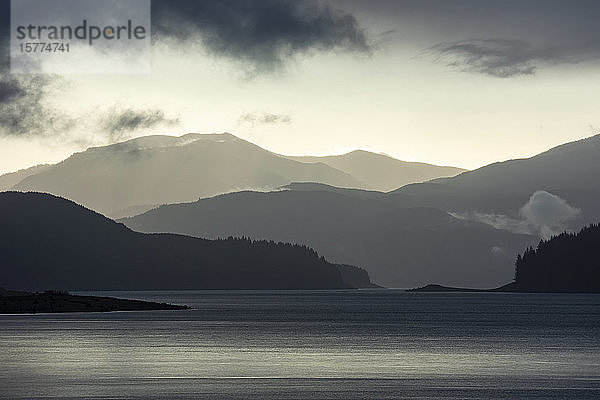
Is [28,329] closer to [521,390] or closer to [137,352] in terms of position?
[137,352]

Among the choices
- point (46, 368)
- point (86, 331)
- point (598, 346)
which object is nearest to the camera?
point (46, 368)

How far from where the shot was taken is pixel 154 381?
102875 millimetres

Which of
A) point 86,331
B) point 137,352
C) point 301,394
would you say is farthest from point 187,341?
point 301,394

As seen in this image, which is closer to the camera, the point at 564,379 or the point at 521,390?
the point at 521,390

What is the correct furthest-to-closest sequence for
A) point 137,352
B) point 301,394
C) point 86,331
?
1. point 86,331
2. point 137,352
3. point 301,394

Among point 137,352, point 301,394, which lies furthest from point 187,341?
point 301,394

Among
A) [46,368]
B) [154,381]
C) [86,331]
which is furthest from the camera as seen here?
[86,331]

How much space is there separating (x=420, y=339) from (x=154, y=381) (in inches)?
3149

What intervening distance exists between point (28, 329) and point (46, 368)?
85223 mm

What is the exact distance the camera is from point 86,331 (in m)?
194

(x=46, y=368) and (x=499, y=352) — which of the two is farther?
(x=499, y=352)

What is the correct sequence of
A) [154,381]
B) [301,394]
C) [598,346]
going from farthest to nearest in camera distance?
1. [598,346]
2. [154,381]
3. [301,394]

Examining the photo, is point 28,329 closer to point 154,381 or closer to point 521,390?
point 154,381

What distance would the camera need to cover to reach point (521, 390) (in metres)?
98.2
